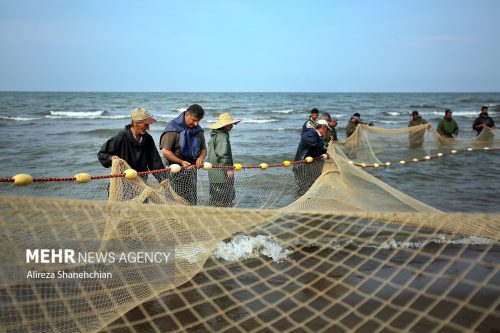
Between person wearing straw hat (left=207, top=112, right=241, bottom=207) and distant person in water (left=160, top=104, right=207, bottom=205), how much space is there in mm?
278

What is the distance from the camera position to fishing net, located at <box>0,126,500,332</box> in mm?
2217

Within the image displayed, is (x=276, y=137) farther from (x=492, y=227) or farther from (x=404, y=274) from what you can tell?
(x=492, y=227)

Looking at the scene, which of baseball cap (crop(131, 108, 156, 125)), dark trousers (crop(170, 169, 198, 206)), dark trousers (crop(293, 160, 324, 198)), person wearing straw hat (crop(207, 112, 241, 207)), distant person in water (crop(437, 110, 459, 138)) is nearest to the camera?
baseball cap (crop(131, 108, 156, 125))

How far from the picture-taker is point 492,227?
212cm

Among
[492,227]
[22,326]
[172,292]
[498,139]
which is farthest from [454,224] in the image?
[498,139]

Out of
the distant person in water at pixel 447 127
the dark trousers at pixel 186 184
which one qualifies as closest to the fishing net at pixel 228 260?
the dark trousers at pixel 186 184

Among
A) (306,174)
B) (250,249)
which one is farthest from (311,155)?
(250,249)

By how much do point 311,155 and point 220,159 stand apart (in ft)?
4.16

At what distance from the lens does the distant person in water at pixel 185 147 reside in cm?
387

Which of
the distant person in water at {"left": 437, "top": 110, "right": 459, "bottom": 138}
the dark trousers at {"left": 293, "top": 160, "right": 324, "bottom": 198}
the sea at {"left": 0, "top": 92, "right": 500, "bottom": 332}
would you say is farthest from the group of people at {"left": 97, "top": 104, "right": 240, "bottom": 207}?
the distant person in water at {"left": 437, "top": 110, "right": 459, "bottom": 138}

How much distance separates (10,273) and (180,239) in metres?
0.93

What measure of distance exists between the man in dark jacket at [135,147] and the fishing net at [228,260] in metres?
0.21

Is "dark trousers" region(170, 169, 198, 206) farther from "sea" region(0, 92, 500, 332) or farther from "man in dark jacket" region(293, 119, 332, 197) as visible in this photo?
"man in dark jacket" region(293, 119, 332, 197)

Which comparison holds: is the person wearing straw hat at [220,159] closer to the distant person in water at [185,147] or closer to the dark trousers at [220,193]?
the dark trousers at [220,193]
